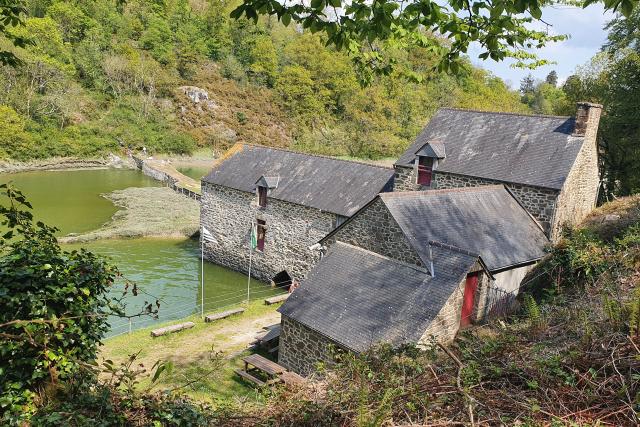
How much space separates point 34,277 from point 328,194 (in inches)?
594

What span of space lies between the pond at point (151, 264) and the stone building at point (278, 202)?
1286 mm

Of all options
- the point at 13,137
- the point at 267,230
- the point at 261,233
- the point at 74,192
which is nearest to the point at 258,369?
the point at 267,230

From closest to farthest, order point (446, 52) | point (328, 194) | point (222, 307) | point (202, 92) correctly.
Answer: point (446, 52), point (222, 307), point (328, 194), point (202, 92)

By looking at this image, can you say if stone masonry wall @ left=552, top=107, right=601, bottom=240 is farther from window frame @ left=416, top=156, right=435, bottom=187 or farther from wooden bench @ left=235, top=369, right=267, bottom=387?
wooden bench @ left=235, top=369, right=267, bottom=387

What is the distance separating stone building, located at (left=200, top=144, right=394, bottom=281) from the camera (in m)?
19.7

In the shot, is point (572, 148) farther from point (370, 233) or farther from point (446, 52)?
point (446, 52)

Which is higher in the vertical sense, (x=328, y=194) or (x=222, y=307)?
(x=328, y=194)

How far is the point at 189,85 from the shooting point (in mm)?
66125

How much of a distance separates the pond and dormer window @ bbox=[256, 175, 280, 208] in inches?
142

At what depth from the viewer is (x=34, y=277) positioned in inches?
205

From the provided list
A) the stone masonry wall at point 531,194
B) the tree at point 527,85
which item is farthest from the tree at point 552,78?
the stone masonry wall at point 531,194

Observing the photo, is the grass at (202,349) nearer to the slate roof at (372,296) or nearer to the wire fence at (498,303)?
the slate roof at (372,296)

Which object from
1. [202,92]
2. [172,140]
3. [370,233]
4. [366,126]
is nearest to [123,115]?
[172,140]

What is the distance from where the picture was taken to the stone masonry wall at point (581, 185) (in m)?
16.7
